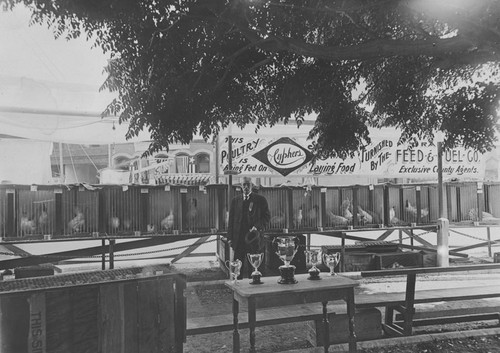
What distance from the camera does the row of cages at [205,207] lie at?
870 cm

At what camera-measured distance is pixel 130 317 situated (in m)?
4.11

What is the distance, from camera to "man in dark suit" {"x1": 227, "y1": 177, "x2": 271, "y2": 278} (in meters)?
8.54

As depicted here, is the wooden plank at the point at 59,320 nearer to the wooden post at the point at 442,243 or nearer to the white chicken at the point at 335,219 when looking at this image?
the white chicken at the point at 335,219

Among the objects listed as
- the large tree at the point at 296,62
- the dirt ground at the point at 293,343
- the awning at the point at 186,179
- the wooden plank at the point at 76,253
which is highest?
the large tree at the point at 296,62

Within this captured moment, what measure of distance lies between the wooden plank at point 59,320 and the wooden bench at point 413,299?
11.6ft

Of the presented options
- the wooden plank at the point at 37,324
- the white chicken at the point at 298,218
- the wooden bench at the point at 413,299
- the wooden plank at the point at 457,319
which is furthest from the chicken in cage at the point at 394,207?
the wooden plank at the point at 37,324

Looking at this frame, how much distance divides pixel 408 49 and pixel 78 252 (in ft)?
26.0

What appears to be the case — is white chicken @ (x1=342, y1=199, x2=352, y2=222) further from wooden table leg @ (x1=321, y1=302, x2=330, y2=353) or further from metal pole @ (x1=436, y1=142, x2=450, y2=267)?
wooden table leg @ (x1=321, y1=302, x2=330, y2=353)

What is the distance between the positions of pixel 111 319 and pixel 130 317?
18 centimetres

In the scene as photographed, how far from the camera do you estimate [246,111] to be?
23.2 ft

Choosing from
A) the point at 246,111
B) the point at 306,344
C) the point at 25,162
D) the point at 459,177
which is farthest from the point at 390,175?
the point at 25,162

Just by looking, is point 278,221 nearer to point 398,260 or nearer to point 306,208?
point 306,208

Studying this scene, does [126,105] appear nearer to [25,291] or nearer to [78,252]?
[25,291]

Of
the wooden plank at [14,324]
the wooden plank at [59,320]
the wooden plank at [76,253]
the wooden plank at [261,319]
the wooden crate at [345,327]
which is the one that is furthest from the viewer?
the wooden plank at [76,253]
